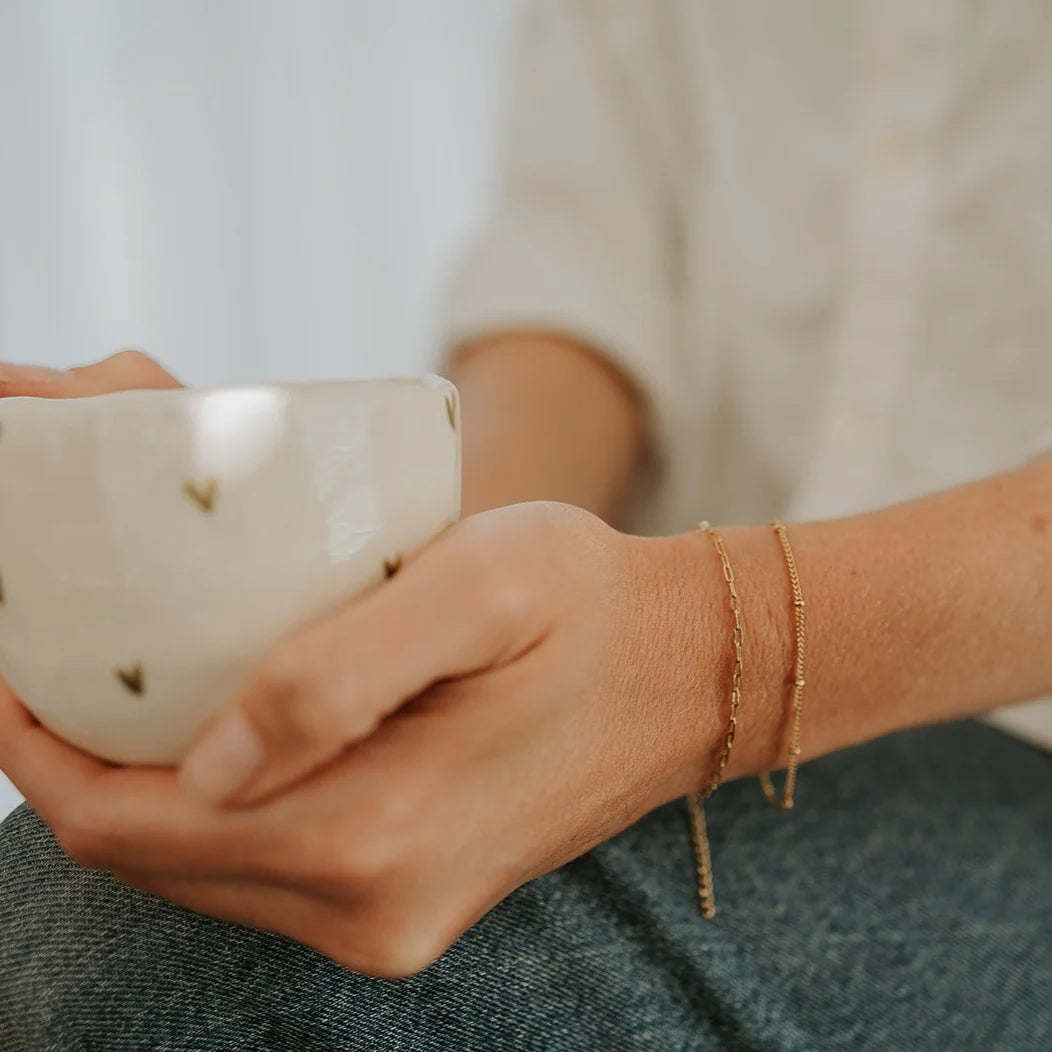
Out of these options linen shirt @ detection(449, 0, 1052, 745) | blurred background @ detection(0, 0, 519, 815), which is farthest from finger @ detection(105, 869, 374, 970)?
blurred background @ detection(0, 0, 519, 815)

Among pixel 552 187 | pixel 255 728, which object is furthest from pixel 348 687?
pixel 552 187

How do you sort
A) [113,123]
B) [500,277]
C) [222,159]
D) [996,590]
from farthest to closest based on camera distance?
[222,159] → [113,123] → [500,277] → [996,590]

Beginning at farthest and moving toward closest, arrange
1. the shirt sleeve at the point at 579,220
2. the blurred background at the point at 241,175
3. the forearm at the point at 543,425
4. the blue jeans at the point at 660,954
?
the blurred background at the point at 241,175 < the shirt sleeve at the point at 579,220 < the forearm at the point at 543,425 < the blue jeans at the point at 660,954

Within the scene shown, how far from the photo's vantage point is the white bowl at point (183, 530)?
283 millimetres

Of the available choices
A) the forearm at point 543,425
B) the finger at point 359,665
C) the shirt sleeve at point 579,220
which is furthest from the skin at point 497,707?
the shirt sleeve at point 579,220

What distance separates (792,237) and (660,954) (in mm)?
670

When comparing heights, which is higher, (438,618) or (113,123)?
(113,123)

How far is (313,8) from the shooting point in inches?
64.3

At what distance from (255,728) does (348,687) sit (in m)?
0.03

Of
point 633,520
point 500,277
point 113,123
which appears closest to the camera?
point 500,277

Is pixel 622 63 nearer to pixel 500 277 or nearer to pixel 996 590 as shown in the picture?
pixel 500 277

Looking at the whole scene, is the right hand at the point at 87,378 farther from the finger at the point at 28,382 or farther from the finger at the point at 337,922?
the finger at the point at 337,922

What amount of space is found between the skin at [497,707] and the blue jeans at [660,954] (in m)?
0.06

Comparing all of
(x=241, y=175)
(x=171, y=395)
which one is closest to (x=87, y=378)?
(x=171, y=395)
